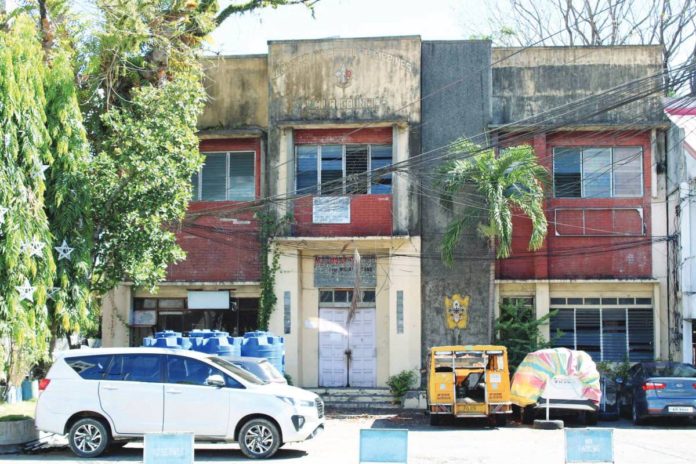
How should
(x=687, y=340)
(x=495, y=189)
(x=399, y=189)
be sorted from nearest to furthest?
(x=495, y=189)
(x=687, y=340)
(x=399, y=189)

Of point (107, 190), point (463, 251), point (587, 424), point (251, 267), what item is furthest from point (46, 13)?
point (587, 424)

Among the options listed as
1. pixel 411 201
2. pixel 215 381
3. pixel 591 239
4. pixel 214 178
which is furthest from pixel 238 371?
pixel 591 239

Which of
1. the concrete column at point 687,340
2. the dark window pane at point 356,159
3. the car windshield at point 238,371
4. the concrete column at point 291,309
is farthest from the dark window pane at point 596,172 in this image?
the car windshield at point 238,371

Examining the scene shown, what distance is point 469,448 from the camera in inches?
644

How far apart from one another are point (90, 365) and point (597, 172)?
50.0 ft

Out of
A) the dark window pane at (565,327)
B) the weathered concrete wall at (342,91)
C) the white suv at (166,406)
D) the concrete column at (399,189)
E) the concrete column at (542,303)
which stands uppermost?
the weathered concrete wall at (342,91)

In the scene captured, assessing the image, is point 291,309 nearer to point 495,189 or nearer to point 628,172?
point 495,189

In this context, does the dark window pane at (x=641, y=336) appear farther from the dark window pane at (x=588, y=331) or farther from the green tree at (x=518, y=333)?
the green tree at (x=518, y=333)

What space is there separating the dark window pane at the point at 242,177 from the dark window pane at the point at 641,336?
36.3ft

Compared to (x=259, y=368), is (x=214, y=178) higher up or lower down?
higher up

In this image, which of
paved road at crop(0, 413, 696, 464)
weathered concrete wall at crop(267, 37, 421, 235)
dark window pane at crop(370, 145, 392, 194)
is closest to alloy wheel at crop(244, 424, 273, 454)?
paved road at crop(0, 413, 696, 464)

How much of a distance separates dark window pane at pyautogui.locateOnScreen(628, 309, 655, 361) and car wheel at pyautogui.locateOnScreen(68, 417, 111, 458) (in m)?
15.3

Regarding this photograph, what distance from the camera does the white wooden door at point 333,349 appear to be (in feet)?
84.1

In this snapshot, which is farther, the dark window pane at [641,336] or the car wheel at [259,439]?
the dark window pane at [641,336]
